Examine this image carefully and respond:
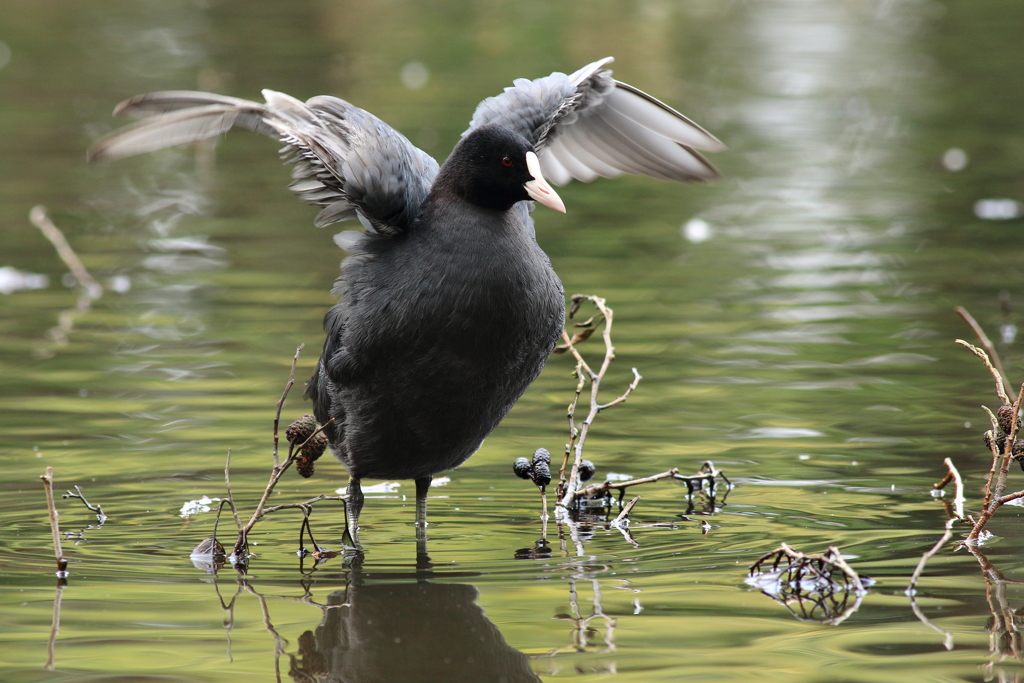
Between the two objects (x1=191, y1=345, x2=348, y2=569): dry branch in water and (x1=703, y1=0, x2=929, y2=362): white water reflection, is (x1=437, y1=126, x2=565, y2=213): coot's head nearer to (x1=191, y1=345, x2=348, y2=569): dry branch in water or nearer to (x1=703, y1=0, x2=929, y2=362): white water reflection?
(x1=191, y1=345, x2=348, y2=569): dry branch in water

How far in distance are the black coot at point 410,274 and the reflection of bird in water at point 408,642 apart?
0.72 metres

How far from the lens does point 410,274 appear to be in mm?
4723

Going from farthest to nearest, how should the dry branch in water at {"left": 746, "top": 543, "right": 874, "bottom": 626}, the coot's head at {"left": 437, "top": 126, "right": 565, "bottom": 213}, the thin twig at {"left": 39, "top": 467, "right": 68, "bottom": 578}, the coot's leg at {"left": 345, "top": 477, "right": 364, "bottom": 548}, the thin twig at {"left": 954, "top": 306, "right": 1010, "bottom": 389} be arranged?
the thin twig at {"left": 954, "top": 306, "right": 1010, "bottom": 389}, the coot's leg at {"left": 345, "top": 477, "right": 364, "bottom": 548}, the coot's head at {"left": 437, "top": 126, "right": 565, "bottom": 213}, the thin twig at {"left": 39, "top": 467, "right": 68, "bottom": 578}, the dry branch in water at {"left": 746, "top": 543, "right": 874, "bottom": 626}

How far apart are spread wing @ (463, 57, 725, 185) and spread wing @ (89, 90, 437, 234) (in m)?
0.86

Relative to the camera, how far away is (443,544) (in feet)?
15.8

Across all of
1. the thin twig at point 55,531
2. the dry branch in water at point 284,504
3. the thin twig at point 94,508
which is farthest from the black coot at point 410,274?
the thin twig at point 55,531

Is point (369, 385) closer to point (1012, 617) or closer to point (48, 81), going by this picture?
point (1012, 617)

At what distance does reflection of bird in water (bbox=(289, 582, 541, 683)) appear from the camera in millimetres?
3717

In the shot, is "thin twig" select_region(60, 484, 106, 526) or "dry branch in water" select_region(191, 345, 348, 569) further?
"thin twig" select_region(60, 484, 106, 526)

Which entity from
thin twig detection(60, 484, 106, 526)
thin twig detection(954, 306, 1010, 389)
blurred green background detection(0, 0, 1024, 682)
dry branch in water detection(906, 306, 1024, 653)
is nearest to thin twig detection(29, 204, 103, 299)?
blurred green background detection(0, 0, 1024, 682)

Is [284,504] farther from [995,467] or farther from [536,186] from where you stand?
[995,467]

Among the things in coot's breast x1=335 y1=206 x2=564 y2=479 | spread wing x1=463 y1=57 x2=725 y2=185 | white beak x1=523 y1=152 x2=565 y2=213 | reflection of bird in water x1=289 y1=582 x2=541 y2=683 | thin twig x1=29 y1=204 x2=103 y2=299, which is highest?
thin twig x1=29 y1=204 x2=103 y2=299

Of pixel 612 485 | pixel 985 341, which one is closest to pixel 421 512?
pixel 612 485

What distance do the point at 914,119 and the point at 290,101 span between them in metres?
12.8
